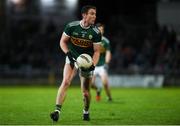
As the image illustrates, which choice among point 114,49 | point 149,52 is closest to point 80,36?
point 149,52

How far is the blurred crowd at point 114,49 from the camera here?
32094mm

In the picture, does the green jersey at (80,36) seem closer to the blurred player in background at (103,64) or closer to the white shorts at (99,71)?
the blurred player in background at (103,64)

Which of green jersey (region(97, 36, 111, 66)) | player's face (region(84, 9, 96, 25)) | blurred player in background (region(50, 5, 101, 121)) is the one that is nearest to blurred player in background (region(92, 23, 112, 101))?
green jersey (region(97, 36, 111, 66))

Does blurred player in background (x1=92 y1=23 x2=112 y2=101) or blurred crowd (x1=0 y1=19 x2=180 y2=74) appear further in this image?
blurred crowd (x1=0 y1=19 x2=180 y2=74)

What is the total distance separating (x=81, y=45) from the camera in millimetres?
12469

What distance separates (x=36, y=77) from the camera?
32.4 meters

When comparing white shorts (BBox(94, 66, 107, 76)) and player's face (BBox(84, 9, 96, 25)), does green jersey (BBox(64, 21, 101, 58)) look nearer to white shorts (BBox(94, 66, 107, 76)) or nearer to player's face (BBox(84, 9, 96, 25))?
player's face (BBox(84, 9, 96, 25))

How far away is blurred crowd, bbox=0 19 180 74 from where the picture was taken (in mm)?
32094

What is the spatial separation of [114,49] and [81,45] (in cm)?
2148

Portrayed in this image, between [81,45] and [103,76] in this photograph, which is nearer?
[81,45]

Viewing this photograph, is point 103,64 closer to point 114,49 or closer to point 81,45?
point 81,45

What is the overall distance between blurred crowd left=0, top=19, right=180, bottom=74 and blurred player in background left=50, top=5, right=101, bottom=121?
1940 cm

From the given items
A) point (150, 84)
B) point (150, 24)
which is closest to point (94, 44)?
point (150, 84)

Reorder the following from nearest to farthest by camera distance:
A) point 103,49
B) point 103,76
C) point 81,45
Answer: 1. point 81,45
2. point 103,76
3. point 103,49
